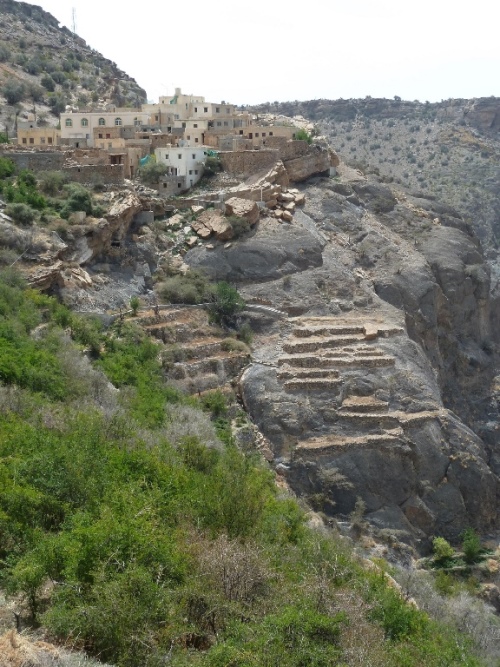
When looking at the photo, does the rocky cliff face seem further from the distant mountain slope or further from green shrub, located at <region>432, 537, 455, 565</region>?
the distant mountain slope

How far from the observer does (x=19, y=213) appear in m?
31.6

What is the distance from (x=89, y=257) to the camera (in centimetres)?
3309

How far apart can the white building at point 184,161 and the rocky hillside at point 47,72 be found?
14.1 m

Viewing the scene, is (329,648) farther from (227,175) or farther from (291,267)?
(227,175)

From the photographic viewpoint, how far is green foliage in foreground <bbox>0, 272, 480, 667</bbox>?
10984 millimetres

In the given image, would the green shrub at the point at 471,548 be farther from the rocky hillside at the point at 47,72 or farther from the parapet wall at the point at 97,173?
the rocky hillside at the point at 47,72

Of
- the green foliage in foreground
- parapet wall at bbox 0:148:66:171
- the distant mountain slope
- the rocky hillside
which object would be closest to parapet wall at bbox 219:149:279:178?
parapet wall at bbox 0:148:66:171

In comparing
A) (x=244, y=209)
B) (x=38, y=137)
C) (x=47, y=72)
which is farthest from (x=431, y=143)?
(x=244, y=209)

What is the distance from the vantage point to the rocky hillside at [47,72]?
187 feet

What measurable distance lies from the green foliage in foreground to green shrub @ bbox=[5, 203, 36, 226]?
42.9 ft

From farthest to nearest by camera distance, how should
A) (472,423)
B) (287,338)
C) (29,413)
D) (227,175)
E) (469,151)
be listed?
(469,151) → (227,175) → (472,423) → (287,338) → (29,413)

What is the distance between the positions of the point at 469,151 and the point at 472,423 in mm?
54749

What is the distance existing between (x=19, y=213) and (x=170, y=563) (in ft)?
72.3

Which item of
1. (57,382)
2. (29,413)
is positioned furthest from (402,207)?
(29,413)
